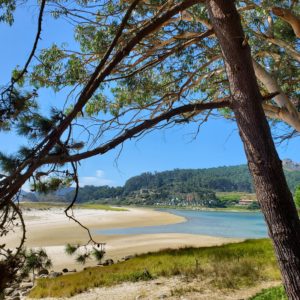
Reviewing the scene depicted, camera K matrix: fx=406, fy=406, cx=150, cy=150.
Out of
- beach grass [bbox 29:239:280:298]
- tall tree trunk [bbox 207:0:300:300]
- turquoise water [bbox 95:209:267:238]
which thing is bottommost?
turquoise water [bbox 95:209:267:238]

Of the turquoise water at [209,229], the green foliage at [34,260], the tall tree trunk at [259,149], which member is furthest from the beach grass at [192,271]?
the turquoise water at [209,229]

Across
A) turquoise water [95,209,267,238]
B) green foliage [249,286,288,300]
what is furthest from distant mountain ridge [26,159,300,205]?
green foliage [249,286,288,300]

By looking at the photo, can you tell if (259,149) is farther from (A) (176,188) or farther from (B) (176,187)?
(B) (176,187)

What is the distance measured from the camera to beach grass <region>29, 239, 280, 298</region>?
805 centimetres

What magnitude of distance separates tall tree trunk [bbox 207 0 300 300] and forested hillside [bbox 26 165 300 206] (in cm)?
7020

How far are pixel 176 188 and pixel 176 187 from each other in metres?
0.71

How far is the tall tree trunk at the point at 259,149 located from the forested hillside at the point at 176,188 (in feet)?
230

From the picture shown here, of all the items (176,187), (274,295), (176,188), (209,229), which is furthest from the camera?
(176,187)

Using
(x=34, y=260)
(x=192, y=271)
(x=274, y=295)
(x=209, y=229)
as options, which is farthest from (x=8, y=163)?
(x=209, y=229)

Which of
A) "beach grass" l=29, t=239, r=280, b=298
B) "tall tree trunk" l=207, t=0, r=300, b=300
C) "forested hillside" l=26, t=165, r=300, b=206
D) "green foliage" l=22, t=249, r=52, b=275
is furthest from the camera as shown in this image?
"forested hillside" l=26, t=165, r=300, b=206

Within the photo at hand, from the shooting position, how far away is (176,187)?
9338 centimetres

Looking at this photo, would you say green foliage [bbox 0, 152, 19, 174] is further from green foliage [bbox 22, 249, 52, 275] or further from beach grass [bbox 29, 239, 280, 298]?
beach grass [bbox 29, 239, 280, 298]

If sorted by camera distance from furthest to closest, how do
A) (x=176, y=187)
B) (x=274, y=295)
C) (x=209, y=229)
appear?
(x=176, y=187)
(x=209, y=229)
(x=274, y=295)

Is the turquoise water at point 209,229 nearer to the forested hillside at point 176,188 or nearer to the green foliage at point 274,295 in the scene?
the green foliage at point 274,295
